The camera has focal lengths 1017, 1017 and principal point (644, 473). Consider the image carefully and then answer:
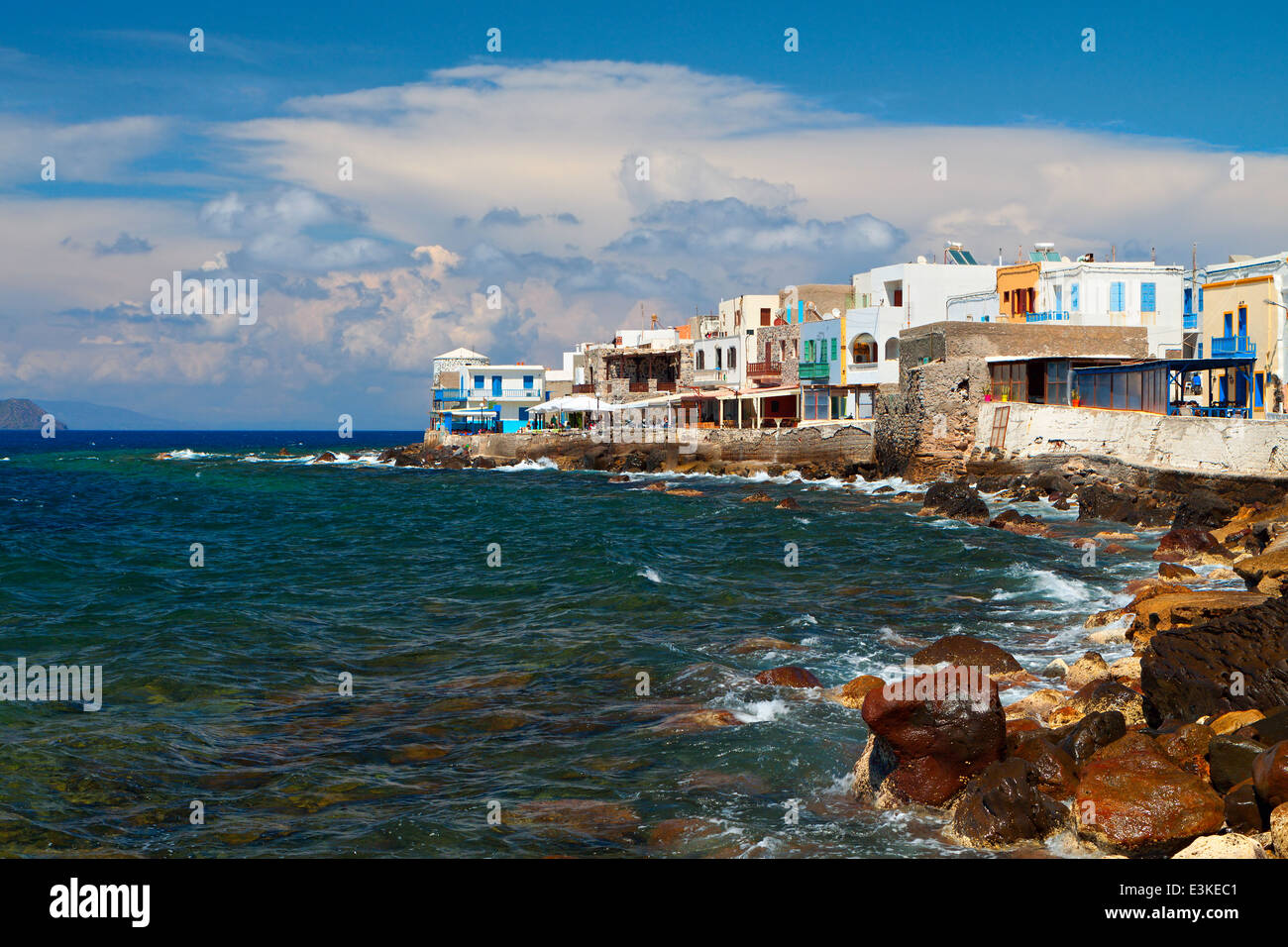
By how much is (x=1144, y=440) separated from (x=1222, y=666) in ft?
88.8

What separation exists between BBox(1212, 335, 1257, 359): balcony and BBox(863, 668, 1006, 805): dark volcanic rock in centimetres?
4156

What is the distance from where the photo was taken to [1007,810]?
9.27 m

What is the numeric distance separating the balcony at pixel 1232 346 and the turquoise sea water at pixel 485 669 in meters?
15.5

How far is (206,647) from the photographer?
18.4 meters

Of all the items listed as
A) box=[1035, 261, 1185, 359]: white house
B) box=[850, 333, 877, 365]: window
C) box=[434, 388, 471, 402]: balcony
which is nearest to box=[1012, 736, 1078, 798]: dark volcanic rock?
box=[1035, 261, 1185, 359]: white house

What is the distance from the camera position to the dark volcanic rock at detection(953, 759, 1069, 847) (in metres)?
9.15

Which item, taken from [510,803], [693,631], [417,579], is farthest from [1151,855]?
[417,579]

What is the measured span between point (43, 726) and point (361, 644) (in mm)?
5777

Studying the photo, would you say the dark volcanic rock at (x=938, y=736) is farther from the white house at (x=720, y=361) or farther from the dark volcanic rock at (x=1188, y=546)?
the white house at (x=720, y=361)

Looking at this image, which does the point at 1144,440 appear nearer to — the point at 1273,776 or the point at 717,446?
the point at 1273,776

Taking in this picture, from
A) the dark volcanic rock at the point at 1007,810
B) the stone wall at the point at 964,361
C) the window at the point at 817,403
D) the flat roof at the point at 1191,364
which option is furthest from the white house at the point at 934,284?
the dark volcanic rock at the point at 1007,810

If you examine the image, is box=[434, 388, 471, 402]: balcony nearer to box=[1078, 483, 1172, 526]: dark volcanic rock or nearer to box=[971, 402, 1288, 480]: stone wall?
box=[971, 402, 1288, 480]: stone wall
